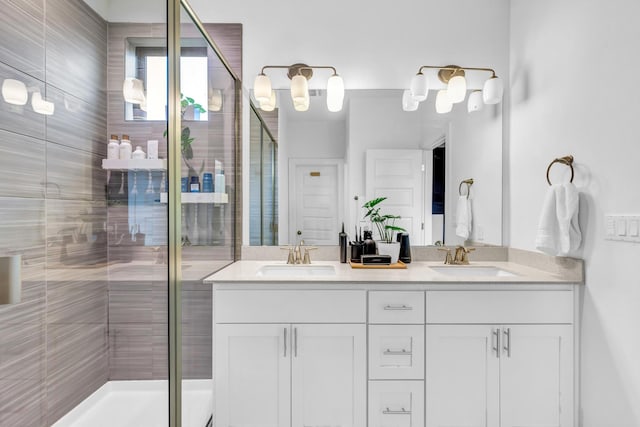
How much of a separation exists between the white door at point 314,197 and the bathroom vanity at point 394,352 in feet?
2.13

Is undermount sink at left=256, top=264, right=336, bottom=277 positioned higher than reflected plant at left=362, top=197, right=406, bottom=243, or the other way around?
reflected plant at left=362, top=197, right=406, bottom=243

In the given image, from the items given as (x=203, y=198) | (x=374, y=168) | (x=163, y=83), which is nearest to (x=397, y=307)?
(x=374, y=168)

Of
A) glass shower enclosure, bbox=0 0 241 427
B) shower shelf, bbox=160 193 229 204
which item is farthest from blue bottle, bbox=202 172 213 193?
glass shower enclosure, bbox=0 0 241 427

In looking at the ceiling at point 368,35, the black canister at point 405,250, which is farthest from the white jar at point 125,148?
the black canister at point 405,250

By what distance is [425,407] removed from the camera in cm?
164

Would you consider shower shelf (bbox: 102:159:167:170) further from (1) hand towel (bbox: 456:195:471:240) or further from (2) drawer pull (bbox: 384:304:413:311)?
(1) hand towel (bbox: 456:195:471:240)

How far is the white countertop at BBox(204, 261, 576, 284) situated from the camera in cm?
165

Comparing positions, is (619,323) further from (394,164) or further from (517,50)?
(517,50)

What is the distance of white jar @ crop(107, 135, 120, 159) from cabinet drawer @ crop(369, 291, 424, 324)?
1165mm

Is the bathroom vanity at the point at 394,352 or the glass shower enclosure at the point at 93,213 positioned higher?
the glass shower enclosure at the point at 93,213

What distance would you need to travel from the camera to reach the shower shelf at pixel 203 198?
151cm

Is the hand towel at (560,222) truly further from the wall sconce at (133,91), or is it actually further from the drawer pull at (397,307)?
the wall sconce at (133,91)

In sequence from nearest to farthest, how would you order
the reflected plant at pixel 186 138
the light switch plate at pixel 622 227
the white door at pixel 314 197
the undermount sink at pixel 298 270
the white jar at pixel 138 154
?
the white jar at pixel 138 154
the light switch plate at pixel 622 227
the reflected plant at pixel 186 138
the undermount sink at pixel 298 270
the white door at pixel 314 197

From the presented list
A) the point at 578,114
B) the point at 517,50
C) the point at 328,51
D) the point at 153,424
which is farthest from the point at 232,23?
the point at 153,424
